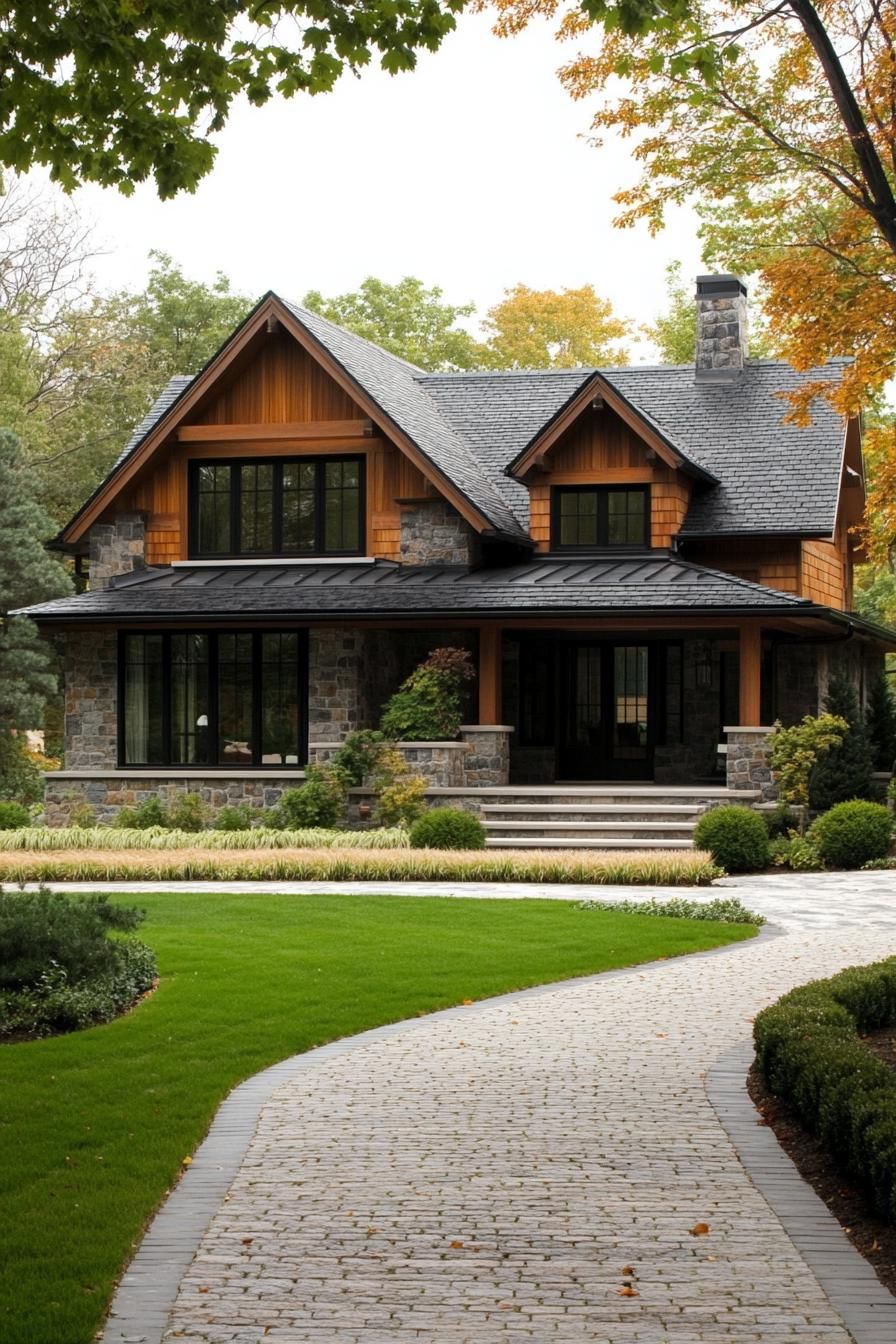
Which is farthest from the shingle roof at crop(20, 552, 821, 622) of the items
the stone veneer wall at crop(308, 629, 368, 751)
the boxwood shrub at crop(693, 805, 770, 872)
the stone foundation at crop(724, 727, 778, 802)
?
the boxwood shrub at crop(693, 805, 770, 872)

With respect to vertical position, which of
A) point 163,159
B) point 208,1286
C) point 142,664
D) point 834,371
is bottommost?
point 208,1286

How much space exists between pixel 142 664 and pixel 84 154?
15964 millimetres

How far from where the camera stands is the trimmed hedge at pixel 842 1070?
6375mm

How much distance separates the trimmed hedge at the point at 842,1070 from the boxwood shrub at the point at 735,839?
10.2 m

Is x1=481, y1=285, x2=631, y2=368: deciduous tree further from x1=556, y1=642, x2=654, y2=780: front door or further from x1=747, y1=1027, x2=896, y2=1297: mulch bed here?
x1=747, y1=1027, x2=896, y2=1297: mulch bed

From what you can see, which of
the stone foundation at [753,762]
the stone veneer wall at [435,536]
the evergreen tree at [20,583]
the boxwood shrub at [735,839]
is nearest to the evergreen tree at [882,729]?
A: the stone foundation at [753,762]

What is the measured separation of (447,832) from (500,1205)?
14.8 m

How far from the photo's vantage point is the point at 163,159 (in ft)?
32.8

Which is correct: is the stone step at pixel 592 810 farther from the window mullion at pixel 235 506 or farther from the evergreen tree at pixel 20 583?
the evergreen tree at pixel 20 583

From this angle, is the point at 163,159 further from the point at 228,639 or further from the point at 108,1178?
the point at 228,639

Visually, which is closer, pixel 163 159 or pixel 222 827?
pixel 163 159

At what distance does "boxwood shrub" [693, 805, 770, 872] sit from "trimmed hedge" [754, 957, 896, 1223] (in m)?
10.2

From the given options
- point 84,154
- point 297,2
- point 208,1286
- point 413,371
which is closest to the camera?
point 208,1286

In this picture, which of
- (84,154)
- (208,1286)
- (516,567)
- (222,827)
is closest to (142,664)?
(222,827)
